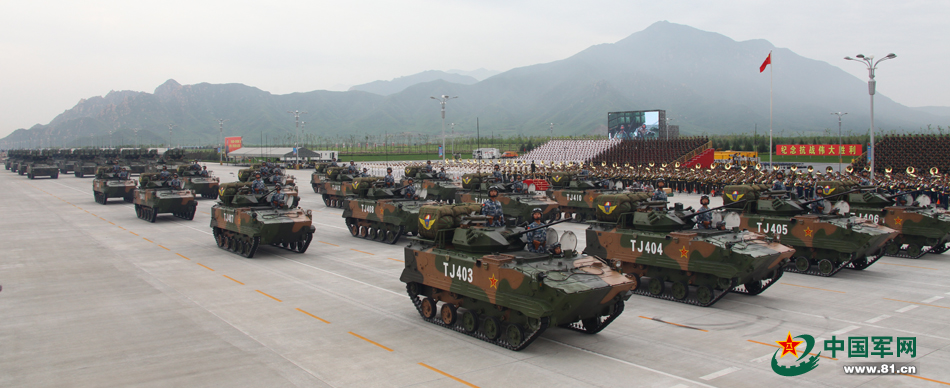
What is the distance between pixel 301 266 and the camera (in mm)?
20297

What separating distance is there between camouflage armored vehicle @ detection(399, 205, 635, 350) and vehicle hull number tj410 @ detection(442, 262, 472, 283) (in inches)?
0.8

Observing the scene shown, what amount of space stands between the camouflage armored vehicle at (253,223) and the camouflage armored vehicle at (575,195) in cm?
1394

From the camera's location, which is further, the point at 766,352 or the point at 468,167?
the point at 468,167

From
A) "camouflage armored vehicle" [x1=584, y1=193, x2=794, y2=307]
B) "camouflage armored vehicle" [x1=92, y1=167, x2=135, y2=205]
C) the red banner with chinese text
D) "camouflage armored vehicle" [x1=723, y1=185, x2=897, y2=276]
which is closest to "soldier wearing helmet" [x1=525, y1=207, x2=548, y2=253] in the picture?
"camouflage armored vehicle" [x1=584, y1=193, x2=794, y2=307]

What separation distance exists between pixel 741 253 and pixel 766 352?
3453mm

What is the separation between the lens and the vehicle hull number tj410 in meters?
12.5

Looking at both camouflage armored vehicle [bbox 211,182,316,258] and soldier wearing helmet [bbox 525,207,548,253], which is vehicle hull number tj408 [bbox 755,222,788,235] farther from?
camouflage armored vehicle [bbox 211,182,316,258]

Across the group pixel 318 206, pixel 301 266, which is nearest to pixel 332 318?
pixel 301 266

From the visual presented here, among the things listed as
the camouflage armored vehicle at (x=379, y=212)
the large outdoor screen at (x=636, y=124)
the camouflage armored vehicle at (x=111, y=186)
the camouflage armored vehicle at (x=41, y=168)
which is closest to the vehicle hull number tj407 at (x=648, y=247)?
the camouflage armored vehicle at (x=379, y=212)

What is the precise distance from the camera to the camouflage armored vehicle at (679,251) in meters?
14.7

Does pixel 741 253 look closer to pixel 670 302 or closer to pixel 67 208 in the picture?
pixel 670 302

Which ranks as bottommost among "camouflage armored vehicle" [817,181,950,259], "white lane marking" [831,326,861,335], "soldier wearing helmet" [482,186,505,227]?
"white lane marking" [831,326,861,335]

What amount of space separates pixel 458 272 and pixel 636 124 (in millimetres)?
63035

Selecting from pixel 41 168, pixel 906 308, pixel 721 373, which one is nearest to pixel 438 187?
pixel 906 308
